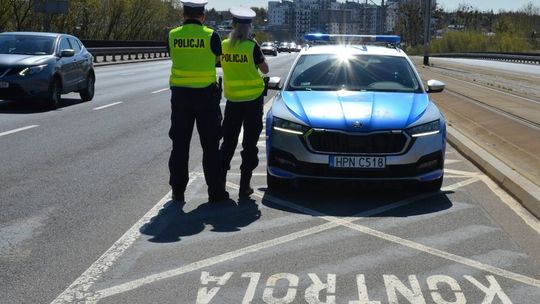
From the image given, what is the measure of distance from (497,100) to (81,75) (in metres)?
10.4

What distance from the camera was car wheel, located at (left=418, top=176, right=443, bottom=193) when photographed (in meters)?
8.09

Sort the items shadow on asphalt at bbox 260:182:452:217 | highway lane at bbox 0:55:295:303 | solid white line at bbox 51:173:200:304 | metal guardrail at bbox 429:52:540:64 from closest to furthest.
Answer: solid white line at bbox 51:173:200:304 < highway lane at bbox 0:55:295:303 < shadow on asphalt at bbox 260:182:452:217 < metal guardrail at bbox 429:52:540:64

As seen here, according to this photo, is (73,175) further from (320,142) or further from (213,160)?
(320,142)

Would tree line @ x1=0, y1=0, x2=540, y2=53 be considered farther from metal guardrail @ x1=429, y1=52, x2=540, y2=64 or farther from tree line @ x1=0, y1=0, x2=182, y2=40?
metal guardrail @ x1=429, y1=52, x2=540, y2=64

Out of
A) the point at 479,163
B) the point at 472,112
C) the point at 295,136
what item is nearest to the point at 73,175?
the point at 295,136

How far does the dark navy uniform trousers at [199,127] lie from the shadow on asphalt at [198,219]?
0.24m

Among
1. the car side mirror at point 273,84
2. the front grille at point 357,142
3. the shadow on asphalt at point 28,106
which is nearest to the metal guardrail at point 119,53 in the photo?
the shadow on asphalt at point 28,106

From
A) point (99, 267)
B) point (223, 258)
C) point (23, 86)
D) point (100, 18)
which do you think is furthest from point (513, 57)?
point (99, 267)

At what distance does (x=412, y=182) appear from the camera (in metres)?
7.84

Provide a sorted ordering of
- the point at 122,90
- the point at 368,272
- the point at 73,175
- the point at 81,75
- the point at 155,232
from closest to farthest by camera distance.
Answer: the point at 368,272
the point at 155,232
the point at 73,175
the point at 81,75
the point at 122,90

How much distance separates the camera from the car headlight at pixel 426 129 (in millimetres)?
7721

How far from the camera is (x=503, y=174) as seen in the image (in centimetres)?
880

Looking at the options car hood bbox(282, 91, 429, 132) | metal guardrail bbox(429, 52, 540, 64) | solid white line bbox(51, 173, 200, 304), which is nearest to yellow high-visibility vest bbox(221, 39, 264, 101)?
car hood bbox(282, 91, 429, 132)

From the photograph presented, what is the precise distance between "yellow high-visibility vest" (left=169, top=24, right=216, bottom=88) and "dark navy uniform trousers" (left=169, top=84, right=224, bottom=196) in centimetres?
10
